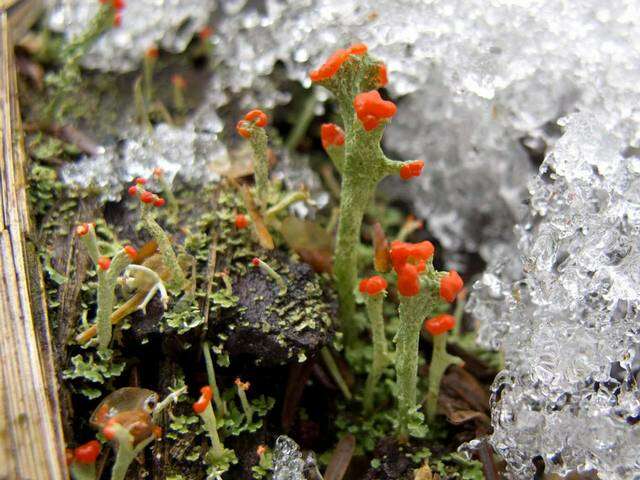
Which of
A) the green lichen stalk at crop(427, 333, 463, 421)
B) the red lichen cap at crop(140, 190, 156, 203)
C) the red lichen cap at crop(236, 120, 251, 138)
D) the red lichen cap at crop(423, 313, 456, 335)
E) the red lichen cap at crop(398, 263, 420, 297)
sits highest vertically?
the red lichen cap at crop(236, 120, 251, 138)

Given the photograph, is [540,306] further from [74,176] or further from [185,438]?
[74,176]

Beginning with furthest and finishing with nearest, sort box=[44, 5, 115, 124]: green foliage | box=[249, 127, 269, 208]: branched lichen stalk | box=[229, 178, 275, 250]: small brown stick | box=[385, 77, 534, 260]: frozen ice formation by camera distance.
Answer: box=[385, 77, 534, 260]: frozen ice formation
box=[44, 5, 115, 124]: green foliage
box=[229, 178, 275, 250]: small brown stick
box=[249, 127, 269, 208]: branched lichen stalk

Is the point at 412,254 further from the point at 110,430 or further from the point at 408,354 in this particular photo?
the point at 110,430

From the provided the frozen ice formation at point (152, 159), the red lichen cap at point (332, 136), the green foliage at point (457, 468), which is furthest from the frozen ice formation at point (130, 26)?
the green foliage at point (457, 468)

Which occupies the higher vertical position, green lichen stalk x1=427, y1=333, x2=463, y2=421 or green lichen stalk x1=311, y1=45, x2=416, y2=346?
green lichen stalk x1=311, y1=45, x2=416, y2=346

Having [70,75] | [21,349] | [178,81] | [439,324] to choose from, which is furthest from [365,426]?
[70,75]

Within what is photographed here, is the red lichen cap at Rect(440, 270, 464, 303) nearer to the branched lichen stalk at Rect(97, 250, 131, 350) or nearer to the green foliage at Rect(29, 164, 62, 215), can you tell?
the branched lichen stalk at Rect(97, 250, 131, 350)

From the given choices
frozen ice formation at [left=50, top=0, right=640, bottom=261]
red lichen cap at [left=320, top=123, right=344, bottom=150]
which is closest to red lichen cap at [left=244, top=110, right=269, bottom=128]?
red lichen cap at [left=320, top=123, right=344, bottom=150]
